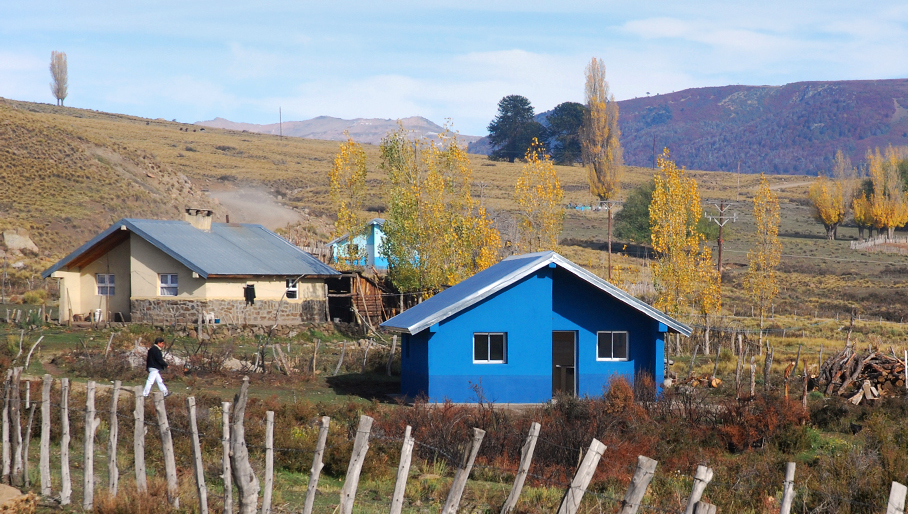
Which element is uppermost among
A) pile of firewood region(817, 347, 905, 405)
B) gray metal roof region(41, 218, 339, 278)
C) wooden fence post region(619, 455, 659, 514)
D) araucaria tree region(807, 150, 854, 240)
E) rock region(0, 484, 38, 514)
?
araucaria tree region(807, 150, 854, 240)

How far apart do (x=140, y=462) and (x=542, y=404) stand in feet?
46.4

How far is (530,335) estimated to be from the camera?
25.4m

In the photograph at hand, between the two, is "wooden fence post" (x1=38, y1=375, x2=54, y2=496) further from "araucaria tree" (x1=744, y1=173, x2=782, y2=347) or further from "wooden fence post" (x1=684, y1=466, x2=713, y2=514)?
"araucaria tree" (x1=744, y1=173, x2=782, y2=347)

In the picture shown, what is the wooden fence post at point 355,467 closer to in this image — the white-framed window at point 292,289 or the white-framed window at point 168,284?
the white-framed window at point 168,284

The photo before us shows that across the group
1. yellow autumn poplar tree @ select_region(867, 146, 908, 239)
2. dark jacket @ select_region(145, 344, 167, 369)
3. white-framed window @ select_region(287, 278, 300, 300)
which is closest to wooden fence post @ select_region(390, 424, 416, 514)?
dark jacket @ select_region(145, 344, 167, 369)

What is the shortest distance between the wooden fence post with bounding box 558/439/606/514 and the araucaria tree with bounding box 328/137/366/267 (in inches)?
1519

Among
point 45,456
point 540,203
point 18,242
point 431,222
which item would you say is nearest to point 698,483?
point 45,456

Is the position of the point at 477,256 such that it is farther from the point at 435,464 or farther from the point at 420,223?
the point at 435,464

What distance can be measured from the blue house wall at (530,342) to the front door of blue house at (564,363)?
686mm

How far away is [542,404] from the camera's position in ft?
79.4

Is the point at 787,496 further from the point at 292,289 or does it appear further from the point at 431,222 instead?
the point at 292,289

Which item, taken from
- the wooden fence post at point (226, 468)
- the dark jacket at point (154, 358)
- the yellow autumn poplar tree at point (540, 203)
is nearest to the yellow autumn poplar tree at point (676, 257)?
the yellow autumn poplar tree at point (540, 203)

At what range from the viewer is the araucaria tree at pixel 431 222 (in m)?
41.9

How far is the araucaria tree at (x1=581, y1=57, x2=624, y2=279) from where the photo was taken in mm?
101125
